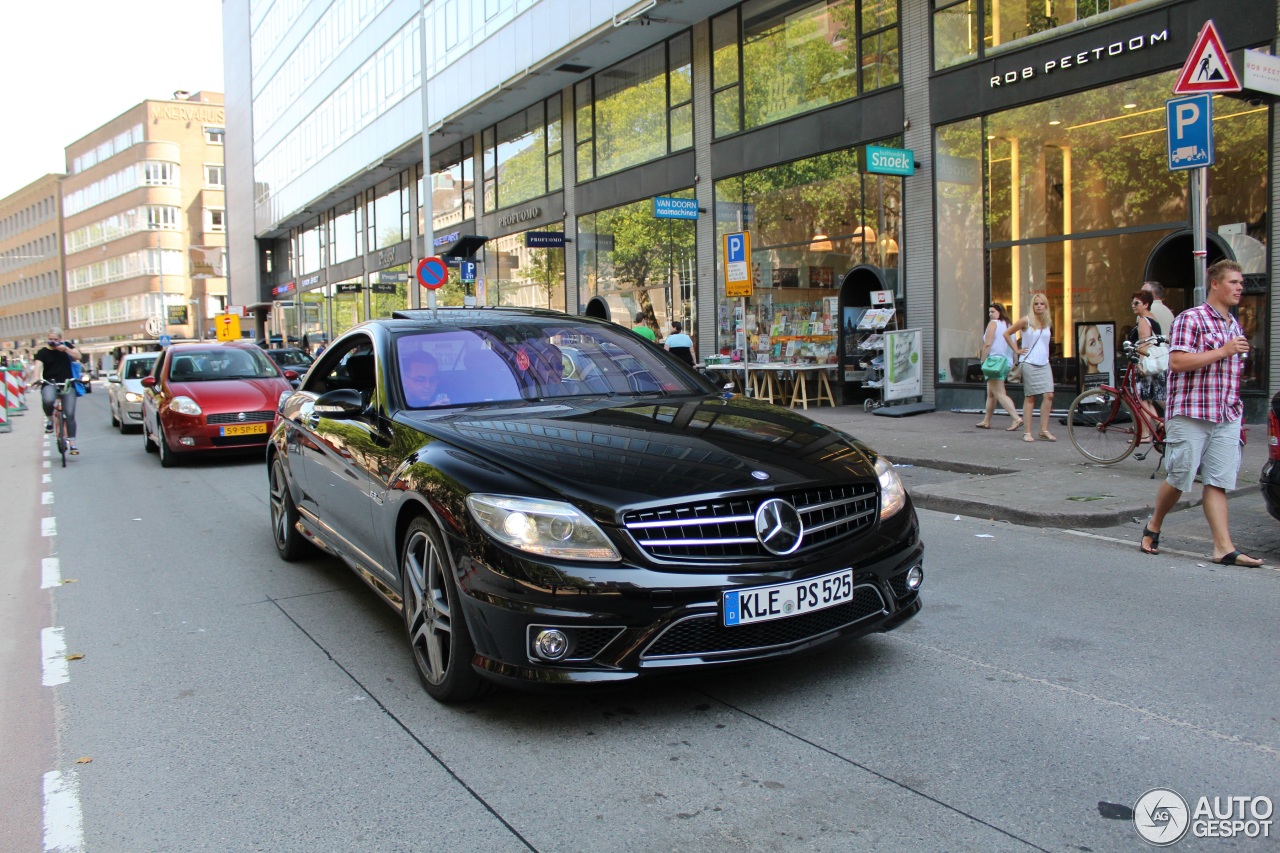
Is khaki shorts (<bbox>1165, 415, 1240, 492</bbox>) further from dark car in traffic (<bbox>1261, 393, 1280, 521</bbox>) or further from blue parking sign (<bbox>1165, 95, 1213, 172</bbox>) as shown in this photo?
blue parking sign (<bbox>1165, 95, 1213, 172</bbox>)

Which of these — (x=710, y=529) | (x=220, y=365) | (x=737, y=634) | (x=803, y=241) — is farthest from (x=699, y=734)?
(x=803, y=241)

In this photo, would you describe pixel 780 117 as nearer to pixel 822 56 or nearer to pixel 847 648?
pixel 822 56


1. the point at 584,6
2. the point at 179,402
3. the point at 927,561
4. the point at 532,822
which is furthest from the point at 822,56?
the point at 532,822

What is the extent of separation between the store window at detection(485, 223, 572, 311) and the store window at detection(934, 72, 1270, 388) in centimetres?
1261

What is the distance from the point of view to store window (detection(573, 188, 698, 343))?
22062 mm

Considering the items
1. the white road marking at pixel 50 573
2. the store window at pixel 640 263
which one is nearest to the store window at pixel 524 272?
the store window at pixel 640 263

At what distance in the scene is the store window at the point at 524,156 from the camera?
88.9 feet

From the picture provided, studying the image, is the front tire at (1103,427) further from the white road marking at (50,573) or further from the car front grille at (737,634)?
the white road marking at (50,573)

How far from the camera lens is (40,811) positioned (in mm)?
3283

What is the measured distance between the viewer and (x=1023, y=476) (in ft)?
30.8

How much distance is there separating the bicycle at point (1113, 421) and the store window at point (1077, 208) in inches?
148

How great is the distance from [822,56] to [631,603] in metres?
16.8

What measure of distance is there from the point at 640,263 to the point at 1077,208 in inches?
441

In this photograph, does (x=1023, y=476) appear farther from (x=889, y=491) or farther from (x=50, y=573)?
(x=50, y=573)
